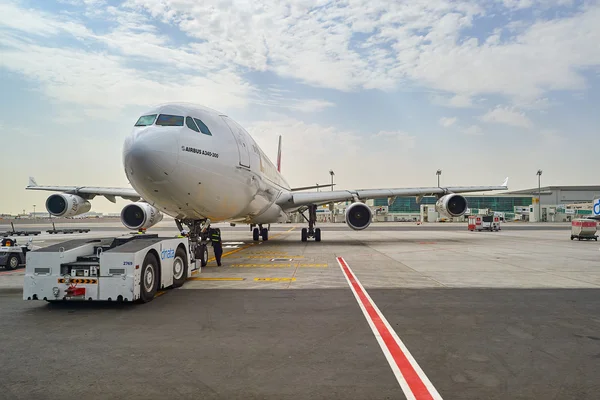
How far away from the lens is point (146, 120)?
36.3ft

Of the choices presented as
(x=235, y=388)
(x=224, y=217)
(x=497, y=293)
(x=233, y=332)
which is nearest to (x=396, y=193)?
(x=224, y=217)

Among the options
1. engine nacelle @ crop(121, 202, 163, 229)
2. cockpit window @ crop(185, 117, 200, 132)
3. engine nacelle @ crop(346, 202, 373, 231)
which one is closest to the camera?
cockpit window @ crop(185, 117, 200, 132)

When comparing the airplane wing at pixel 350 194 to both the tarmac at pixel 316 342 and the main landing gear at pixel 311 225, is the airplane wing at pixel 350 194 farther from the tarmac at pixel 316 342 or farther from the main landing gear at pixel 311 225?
the tarmac at pixel 316 342

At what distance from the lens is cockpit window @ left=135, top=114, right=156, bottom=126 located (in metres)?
10.9

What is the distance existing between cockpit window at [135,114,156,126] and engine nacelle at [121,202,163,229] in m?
7.50

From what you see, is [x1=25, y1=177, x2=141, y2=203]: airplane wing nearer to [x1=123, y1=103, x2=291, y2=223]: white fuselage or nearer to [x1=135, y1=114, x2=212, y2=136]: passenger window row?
[x1=123, y1=103, x2=291, y2=223]: white fuselage

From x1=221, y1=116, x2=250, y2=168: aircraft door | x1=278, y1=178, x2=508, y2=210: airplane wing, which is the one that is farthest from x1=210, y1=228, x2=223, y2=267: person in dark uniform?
x1=278, y1=178, x2=508, y2=210: airplane wing

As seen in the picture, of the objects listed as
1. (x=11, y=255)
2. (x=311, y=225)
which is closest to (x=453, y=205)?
(x=311, y=225)

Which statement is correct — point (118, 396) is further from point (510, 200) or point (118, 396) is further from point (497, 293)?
point (510, 200)

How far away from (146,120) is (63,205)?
10752 mm

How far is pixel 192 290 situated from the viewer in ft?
30.5

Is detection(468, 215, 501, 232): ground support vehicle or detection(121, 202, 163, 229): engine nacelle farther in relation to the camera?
detection(468, 215, 501, 232): ground support vehicle

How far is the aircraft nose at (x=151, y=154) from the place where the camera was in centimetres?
1014

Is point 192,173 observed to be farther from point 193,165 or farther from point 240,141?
point 240,141
